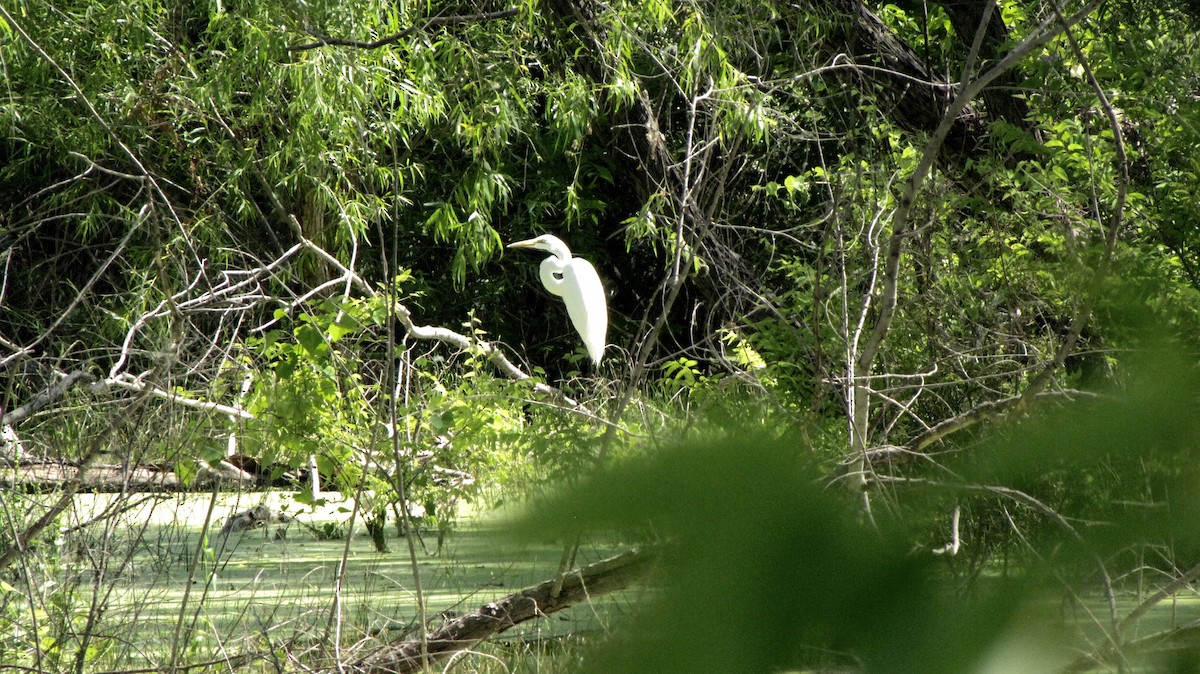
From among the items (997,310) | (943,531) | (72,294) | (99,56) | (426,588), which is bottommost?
(426,588)

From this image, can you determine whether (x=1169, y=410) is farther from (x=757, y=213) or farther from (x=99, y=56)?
(x=757, y=213)

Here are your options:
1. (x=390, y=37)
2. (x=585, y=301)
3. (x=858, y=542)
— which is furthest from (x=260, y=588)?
(x=858, y=542)

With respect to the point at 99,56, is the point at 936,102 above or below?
below

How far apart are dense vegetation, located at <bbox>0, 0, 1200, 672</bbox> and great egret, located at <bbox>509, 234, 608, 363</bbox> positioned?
31cm

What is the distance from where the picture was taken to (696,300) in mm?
4781

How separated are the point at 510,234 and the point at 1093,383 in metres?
6.27

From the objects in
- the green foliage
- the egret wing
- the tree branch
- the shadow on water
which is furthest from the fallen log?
the egret wing

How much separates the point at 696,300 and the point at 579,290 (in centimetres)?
78

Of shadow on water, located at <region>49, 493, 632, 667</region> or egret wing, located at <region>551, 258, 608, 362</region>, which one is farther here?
egret wing, located at <region>551, 258, 608, 362</region>

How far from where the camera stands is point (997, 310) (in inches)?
127

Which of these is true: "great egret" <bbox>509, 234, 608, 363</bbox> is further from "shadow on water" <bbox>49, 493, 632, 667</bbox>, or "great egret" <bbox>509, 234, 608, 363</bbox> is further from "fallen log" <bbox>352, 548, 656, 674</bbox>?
"fallen log" <bbox>352, 548, 656, 674</bbox>

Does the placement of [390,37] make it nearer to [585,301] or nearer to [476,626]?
[476,626]

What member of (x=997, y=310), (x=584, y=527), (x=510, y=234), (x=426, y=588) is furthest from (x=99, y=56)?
(x=584, y=527)

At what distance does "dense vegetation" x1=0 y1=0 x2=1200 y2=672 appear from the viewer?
0.21 meters
